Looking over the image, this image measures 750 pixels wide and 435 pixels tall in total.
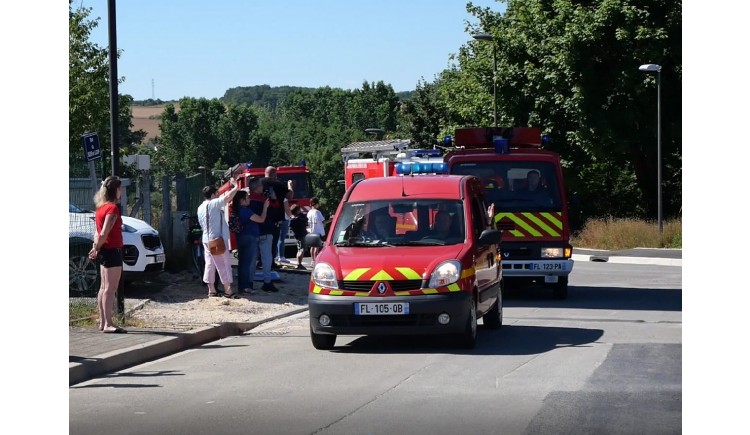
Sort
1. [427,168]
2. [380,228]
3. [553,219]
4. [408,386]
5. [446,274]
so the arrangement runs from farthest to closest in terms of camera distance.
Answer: [427,168] < [553,219] < [380,228] < [446,274] < [408,386]

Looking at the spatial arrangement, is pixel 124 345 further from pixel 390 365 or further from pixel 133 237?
pixel 133 237

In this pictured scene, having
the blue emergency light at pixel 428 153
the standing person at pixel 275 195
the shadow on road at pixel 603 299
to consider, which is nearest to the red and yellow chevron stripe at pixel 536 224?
the shadow on road at pixel 603 299

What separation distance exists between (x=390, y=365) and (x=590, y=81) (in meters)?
32.7

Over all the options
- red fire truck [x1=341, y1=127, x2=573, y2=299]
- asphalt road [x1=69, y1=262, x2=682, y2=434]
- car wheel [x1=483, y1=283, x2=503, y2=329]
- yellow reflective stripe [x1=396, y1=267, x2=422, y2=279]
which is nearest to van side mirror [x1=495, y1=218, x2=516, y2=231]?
red fire truck [x1=341, y1=127, x2=573, y2=299]

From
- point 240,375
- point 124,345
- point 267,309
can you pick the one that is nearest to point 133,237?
point 267,309

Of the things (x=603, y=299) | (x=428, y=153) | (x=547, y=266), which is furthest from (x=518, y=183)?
(x=428, y=153)

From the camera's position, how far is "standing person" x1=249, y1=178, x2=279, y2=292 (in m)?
19.4

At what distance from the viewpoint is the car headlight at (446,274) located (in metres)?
12.6

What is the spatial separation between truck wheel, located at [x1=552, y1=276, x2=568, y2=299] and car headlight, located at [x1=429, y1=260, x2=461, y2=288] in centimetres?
756

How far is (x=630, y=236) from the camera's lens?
38781mm

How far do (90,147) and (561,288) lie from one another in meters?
8.12

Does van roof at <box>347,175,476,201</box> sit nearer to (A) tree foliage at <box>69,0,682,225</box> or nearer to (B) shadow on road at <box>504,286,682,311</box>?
(B) shadow on road at <box>504,286,682,311</box>

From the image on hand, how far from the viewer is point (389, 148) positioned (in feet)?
121

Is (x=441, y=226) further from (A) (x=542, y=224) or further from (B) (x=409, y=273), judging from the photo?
(A) (x=542, y=224)
